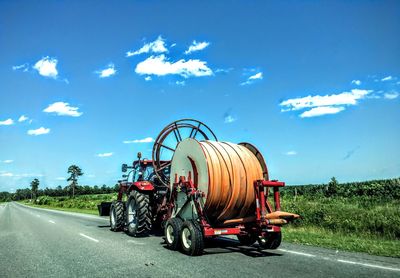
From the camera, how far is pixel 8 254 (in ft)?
29.5

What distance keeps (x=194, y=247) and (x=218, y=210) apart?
3.73ft

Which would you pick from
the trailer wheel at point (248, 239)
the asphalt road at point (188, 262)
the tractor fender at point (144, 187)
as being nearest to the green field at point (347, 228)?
the asphalt road at point (188, 262)

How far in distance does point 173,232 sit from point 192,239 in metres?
0.98

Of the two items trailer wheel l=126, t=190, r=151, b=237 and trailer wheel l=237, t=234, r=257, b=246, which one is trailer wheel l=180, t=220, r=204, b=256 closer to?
trailer wheel l=237, t=234, r=257, b=246

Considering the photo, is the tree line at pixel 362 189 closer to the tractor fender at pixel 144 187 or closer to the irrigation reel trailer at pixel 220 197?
the tractor fender at pixel 144 187

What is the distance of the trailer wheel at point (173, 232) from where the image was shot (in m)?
8.46

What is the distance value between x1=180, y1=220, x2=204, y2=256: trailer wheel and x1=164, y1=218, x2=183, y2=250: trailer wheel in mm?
206

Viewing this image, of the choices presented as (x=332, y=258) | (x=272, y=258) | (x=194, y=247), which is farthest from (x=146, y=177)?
(x=332, y=258)

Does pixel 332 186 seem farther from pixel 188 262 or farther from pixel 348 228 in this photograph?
pixel 188 262

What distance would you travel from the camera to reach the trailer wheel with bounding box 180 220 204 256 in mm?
7684

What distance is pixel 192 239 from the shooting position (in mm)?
7738

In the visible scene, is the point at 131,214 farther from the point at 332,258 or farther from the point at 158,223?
the point at 332,258

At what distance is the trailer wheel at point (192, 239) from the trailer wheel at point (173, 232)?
0.68ft

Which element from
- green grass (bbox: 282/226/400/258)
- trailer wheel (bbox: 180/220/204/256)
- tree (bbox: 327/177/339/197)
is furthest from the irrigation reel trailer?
tree (bbox: 327/177/339/197)
